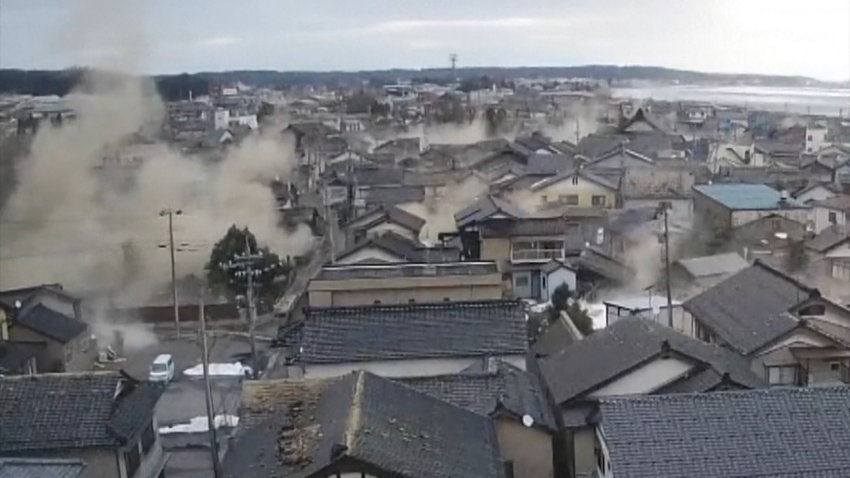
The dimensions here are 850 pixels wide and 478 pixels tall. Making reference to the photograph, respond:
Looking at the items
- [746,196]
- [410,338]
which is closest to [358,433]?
[410,338]

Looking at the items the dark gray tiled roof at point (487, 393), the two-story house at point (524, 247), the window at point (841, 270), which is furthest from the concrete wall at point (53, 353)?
the window at point (841, 270)

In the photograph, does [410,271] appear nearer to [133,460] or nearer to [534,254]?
[534,254]

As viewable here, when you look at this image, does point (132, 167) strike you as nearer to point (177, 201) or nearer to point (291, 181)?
point (177, 201)

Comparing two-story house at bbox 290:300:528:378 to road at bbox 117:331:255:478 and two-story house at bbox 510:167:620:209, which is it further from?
two-story house at bbox 510:167:620:209

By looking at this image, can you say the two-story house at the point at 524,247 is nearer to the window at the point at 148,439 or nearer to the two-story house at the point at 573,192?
the two-story house at the point at 573,192

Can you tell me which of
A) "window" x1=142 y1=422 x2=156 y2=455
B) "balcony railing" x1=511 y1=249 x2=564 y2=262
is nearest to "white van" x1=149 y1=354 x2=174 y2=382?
"window" x1=142 y1=422 x2=156 y2=455

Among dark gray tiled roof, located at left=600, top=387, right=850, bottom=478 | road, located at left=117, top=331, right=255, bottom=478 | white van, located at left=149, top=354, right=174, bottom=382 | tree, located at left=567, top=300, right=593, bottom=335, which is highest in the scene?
dark gray tiled roof, located at left=600, top=387, right=850, bottom=478

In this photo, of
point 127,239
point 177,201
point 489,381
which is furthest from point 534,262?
point 177,201
